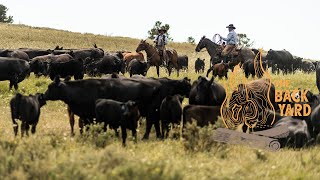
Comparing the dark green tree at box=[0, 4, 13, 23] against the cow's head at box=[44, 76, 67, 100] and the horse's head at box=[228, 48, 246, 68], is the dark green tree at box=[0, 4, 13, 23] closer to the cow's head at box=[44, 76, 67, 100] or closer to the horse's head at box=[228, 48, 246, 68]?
the horse's head at box=[228, 48, 246, 68]

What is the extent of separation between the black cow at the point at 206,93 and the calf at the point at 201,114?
76cm

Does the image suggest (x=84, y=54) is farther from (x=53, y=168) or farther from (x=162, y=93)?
(x=53, y=168)

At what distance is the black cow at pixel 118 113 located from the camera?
35.8ft

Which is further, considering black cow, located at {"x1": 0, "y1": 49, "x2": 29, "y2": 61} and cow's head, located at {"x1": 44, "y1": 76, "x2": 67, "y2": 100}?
black cow, located at {"x1": 0, "y1": 49, "x2": 29, "y2": 61}

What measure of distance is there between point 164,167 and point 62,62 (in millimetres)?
16803

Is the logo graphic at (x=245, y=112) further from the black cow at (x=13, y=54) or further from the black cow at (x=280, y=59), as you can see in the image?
the black cow at (x=280, y=59)

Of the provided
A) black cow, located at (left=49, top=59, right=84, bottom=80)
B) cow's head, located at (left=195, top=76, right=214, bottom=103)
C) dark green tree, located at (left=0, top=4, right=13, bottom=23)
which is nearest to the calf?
cow's head, located at (left=195, top=76, right=214, bottom=103)

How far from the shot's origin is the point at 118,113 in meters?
11.0

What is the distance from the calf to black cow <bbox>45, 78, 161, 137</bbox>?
1189 mm

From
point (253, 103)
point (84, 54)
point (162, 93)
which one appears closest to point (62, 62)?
point (84, 54)

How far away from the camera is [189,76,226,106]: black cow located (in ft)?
42.7

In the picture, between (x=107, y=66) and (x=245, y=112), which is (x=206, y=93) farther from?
(x=107, y=66)

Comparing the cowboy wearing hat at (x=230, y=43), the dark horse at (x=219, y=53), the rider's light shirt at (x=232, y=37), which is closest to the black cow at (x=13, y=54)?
the dark horse at (x=219, y=53)

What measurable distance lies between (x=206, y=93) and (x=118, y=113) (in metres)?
3.11
